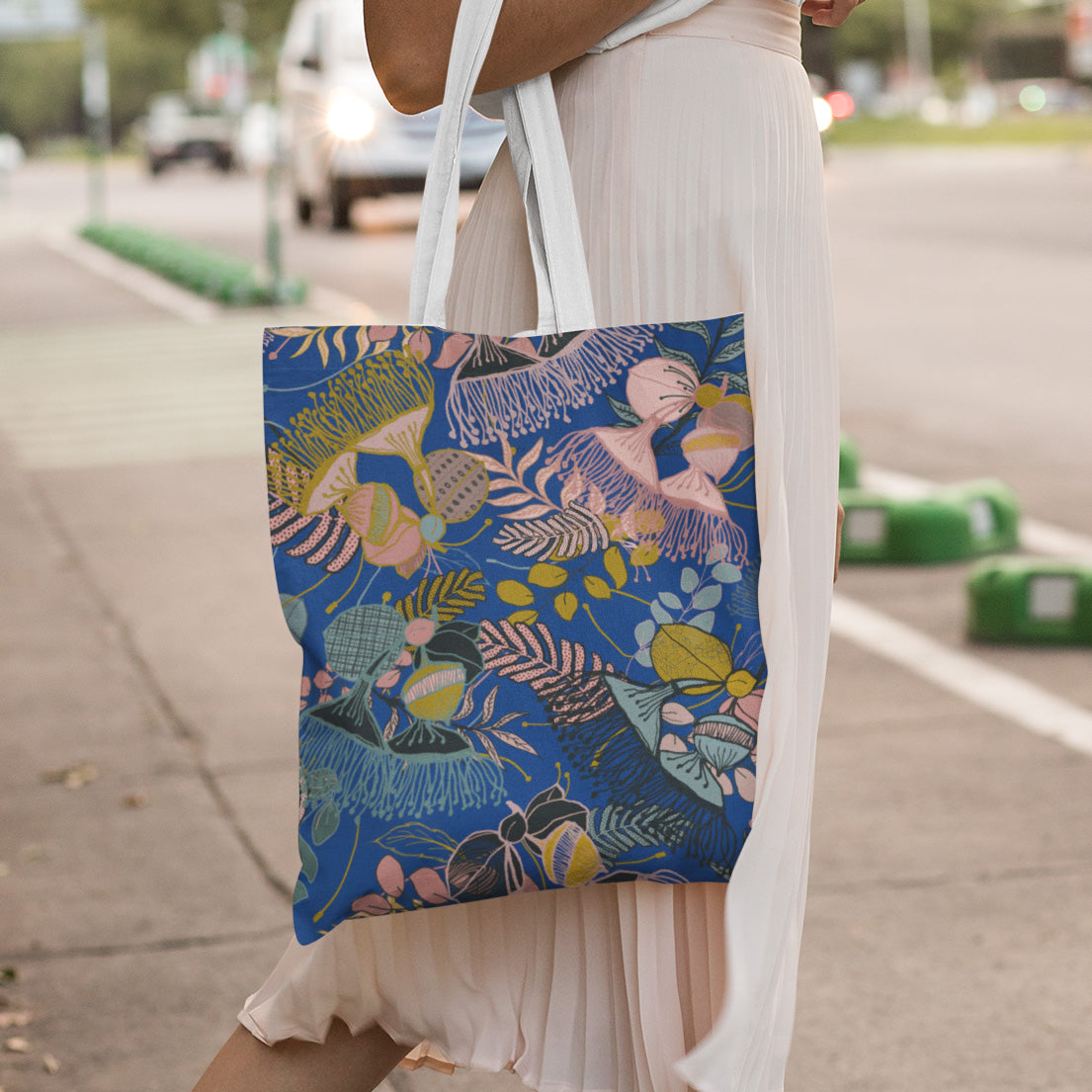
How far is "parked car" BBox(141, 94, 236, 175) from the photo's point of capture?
53.7m

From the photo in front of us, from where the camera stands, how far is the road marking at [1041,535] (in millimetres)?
6344

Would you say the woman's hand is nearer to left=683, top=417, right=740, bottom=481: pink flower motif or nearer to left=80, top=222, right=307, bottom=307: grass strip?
left=683, top=417, right=740, bottom=481: pink flower motif

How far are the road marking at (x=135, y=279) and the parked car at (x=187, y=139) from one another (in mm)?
30169

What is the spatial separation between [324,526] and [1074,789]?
2.92 metres

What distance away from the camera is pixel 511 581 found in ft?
5.28

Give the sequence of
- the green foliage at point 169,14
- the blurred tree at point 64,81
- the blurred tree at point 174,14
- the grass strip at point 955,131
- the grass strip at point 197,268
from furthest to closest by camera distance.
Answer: the blurred tree at point 64,81, the green foliage at point 169,14, the blurred tree at point 174,14, the grass strip at point 955,131, the grass strip at point 197,268

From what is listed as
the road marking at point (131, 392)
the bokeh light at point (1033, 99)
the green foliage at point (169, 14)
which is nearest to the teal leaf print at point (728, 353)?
the road marking at point (131, 392)

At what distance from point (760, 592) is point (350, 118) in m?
20.5

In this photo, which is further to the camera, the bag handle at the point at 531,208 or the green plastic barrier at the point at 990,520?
the green plastic barrier at the point at 990,520

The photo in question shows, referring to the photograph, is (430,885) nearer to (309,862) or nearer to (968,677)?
(309,862)

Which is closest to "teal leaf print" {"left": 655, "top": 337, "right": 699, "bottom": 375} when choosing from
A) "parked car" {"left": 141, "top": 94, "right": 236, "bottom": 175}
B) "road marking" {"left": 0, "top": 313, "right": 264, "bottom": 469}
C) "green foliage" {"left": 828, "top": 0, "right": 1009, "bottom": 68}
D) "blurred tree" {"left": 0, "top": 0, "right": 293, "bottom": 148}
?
"road marking" {"left": 0, "top": 313, "right": 264, "bottom": 469}

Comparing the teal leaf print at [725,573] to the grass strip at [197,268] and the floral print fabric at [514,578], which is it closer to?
the floral print fabric at [514,578]

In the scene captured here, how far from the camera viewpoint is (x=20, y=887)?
3.70 meters

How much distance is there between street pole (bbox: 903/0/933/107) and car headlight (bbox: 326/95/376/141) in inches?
2585
